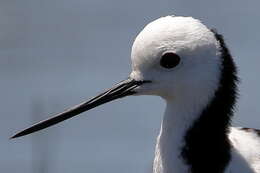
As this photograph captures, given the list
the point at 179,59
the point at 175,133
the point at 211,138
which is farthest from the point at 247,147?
the point at 179,59

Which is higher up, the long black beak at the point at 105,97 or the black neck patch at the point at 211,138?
the long black beak at the point at 105,97

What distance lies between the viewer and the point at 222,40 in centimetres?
888

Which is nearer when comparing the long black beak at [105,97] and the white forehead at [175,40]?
the white forehead at [175,40]

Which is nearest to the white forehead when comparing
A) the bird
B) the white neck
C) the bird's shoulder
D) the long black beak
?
the bird

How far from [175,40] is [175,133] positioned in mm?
595

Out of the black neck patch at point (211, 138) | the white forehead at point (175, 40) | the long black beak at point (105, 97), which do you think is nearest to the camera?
the white forehead at point (175, 40)

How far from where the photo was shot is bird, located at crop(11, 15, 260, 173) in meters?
8.78

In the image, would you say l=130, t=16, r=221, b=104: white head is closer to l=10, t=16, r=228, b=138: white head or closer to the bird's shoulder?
l=10, t=16, r=228, b=138: white head

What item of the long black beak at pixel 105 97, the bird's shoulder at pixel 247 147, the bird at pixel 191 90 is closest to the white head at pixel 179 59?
the bird at pixel 191 90

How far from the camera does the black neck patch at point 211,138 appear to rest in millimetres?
8891

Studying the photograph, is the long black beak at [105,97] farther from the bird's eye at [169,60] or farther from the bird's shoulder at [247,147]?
the bird's shoulder at [247,147]

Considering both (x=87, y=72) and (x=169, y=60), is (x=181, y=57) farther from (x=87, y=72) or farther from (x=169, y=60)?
(x=87, y=72)

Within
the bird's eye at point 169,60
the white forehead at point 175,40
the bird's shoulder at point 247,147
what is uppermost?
the white forehead at point 175,40

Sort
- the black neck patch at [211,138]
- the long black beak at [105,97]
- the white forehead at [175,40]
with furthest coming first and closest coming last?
the long black beak at [105,97]
the black neck patch at [211,138]
the white forehead at [175,40]
